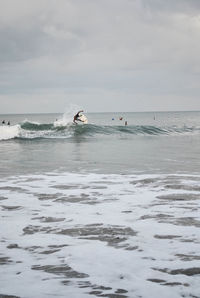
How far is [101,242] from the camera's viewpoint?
18.5 feet

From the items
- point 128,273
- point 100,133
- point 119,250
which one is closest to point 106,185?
point 119,250

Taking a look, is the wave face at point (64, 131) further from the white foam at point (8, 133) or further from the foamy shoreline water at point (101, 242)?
the foamy shoreline water at point (101, 242)

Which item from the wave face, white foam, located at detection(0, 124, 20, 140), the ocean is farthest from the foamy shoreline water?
the wave face

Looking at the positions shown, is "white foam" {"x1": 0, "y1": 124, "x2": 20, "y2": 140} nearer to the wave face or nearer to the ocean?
the wave face

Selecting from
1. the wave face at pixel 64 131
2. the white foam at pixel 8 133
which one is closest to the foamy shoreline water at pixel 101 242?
the white foam at pixel 8 133

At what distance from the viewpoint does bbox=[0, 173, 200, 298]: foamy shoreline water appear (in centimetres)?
429

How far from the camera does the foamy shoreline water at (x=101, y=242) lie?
4.29 metres

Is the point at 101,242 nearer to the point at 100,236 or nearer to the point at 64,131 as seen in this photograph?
the point at 100,236

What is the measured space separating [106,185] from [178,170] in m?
3.94

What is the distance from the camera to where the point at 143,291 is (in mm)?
4156

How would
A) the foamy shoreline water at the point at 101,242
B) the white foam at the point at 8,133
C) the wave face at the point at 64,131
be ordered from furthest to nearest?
the wave face at the point at 64,131
the white foam at the point at 8,133
the foamy shoreline water at the point at 101,242

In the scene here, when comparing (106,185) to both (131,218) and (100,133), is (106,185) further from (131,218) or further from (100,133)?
(100,133)

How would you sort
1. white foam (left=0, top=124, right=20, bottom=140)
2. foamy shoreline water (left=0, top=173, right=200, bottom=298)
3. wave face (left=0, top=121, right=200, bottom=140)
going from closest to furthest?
1. foamy shoreline water (left=0, top=173, right=200, bottom=298)
2. white foam (left=0, top=124, right=20, bottom=140)
3. wave face (left=0, top=121, right=200, bottom=140)

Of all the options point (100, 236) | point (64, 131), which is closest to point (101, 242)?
point (100, 236)
